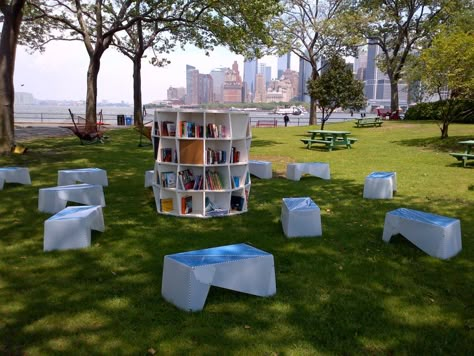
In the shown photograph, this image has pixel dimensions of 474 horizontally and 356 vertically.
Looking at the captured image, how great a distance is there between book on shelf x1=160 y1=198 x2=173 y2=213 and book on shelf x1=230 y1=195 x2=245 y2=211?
44.7 inches

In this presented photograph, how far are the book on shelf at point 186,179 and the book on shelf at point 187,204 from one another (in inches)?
8.1

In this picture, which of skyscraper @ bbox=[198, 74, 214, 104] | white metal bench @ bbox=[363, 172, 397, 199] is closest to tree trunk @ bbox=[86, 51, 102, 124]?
white metal bench @ bbox=[363, 172, 397, 199]

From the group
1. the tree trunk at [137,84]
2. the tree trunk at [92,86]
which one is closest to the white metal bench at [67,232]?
the tree trunk at [92,86]

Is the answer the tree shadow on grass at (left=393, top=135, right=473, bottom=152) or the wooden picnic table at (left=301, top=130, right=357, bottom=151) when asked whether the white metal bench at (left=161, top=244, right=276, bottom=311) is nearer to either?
the wooden picnic table at (left=301, top=130, right=357, bottom=151)

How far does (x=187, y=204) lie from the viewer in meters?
7.80

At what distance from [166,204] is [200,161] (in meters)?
1.04

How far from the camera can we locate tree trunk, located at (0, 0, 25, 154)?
45.7ft

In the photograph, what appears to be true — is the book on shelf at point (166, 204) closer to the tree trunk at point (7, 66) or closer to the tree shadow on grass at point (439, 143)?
the tree trunk at point (7, 66)

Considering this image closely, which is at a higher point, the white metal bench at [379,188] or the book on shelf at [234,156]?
the book on shelf at [234,156]

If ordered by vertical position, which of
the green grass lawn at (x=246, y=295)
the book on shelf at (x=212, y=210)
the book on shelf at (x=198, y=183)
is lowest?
the green grass lawn at (x=246, y=295)

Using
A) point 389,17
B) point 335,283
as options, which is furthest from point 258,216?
point 389,17

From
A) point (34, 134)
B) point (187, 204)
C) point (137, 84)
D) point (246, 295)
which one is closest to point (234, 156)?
point (187, 204)

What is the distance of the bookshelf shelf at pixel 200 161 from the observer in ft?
25.1

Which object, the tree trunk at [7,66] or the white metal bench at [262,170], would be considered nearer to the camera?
the white metal bench at [262,170]
